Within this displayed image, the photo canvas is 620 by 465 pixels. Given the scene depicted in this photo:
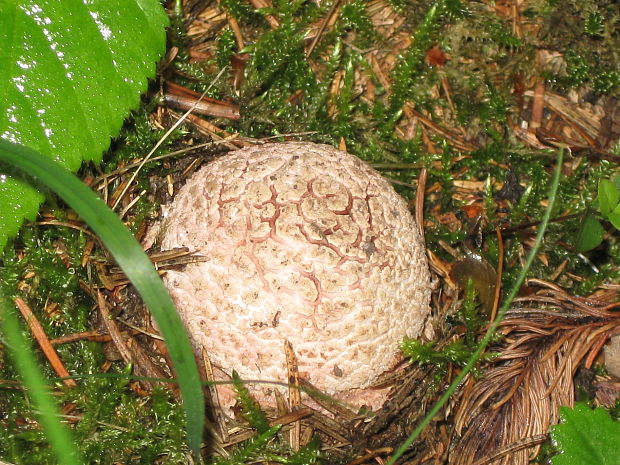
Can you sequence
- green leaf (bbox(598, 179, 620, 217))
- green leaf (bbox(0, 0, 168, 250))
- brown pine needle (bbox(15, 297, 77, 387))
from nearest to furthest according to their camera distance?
green leaf (bbox(0, 0, 168, 250)), brown pine needle (bbox(15, 297, 77, 387)), green leaf (bbox(598, 179, 620, 217))

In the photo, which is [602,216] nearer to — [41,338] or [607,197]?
[607,197]

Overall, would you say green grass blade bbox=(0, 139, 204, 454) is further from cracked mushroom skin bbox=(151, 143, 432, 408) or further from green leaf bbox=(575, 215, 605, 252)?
green leaf bbox=(575, 215, 605, 252)

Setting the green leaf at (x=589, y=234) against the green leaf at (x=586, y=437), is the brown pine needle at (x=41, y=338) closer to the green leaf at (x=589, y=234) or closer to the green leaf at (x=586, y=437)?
the green leaf at (x=586, y=437)

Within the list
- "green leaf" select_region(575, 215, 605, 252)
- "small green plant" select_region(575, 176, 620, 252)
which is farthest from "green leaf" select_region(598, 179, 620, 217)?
"green leaf" select_region(575, 215, 605, 252)

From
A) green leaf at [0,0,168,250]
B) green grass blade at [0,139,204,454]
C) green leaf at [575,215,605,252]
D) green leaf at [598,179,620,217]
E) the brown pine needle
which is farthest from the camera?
green leaf at [575,215,605,252]

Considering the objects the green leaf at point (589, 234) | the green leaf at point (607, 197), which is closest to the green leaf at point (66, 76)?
the green leaf at point (607, 197)

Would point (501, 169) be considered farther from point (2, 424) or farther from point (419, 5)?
point (2, 424)

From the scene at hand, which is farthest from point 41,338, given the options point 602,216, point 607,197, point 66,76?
point 602,216
